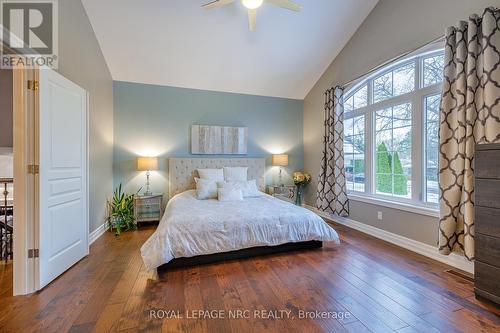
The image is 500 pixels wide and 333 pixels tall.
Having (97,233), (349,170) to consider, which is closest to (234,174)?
(349,170)

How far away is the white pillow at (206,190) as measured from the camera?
3796 mm

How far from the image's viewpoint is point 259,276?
2291 mm

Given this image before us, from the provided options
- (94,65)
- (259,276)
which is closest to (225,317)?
(259,276)

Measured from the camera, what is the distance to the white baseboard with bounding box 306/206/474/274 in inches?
93.7

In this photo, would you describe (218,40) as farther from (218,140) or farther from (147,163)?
(147,163)

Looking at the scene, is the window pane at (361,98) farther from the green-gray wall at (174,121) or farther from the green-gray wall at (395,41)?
the green-gray wall at (174,121)

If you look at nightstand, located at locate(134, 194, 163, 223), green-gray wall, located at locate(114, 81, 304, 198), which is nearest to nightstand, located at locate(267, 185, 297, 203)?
green-gray wall, located at locate(114, 81, 304, 198)

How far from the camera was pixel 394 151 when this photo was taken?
11.0 ft

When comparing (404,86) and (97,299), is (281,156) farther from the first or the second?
(97,299)

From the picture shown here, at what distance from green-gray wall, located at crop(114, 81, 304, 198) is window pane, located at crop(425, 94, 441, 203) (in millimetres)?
2807

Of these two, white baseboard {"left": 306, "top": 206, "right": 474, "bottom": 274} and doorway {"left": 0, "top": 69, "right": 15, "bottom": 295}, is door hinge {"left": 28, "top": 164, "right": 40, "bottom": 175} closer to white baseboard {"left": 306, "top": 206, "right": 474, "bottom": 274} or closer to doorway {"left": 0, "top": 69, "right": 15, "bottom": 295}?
doorway {"left": 0, "top": 69, "right": 15, "bottom": 295}

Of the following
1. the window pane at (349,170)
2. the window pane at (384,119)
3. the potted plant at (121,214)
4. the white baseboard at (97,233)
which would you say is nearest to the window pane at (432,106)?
the window pane at (384,119)

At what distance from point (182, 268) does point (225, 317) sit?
993 mm

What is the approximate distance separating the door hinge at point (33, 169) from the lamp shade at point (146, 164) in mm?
1955
